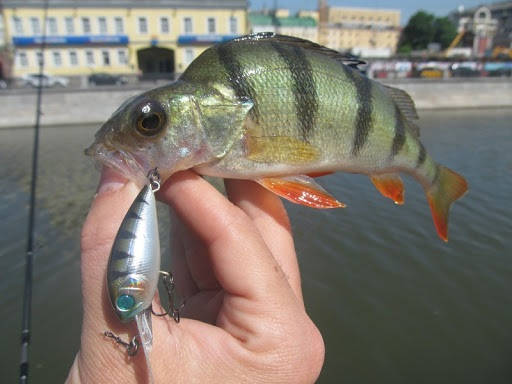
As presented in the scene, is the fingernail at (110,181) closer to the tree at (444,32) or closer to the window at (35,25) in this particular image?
the window at (35,25)

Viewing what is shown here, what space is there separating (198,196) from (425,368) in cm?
392

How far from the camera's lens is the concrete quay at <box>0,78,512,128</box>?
19.5 metres

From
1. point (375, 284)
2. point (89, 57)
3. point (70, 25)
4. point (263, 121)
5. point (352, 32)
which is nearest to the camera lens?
point (263, 121)

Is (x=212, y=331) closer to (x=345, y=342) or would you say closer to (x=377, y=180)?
(x=377, y=180)

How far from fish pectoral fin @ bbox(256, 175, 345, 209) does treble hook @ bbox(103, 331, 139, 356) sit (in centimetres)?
76

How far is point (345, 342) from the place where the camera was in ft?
14.9

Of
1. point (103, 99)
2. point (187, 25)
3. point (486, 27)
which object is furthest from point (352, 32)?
point (103, 99)

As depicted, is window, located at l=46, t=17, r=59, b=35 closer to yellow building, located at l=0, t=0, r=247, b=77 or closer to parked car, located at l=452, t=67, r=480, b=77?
yellow building, located at l=0, t=0, r=247, b=77

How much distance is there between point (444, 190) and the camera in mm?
2188

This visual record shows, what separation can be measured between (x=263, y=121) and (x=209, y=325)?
800mm

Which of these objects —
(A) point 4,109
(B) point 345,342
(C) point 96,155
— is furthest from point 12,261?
(A) point 4,109

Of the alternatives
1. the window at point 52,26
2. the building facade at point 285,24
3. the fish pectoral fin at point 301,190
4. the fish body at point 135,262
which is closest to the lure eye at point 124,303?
the fish body at point 135,262

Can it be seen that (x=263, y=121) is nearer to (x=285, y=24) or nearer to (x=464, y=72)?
(x=464, y=72)

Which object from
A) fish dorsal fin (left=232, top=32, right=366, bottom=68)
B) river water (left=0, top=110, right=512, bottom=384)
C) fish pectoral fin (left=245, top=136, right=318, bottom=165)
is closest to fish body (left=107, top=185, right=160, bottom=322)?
fish pectoral fin (left=245, top=136, right=318, bottom=165)
